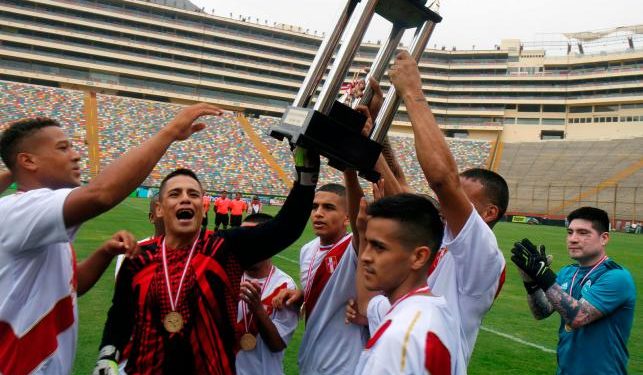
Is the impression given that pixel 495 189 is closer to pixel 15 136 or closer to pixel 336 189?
pixel 336 189

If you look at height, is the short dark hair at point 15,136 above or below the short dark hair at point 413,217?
below

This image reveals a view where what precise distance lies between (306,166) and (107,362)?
4.29 feet

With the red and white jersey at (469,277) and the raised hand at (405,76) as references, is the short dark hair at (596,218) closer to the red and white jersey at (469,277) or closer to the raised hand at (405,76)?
the red and white jersey at (469,277)

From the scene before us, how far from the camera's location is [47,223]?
7.25ft

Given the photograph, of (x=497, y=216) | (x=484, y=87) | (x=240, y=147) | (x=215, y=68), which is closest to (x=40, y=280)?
(x=497, y=216)

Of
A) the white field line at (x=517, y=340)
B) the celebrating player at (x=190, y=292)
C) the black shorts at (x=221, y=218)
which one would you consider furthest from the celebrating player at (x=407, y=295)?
the black shorts at (x=221, y=218)

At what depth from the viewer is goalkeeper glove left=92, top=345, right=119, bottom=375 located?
8.39 ft

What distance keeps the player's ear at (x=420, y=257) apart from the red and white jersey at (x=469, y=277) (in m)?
0.24

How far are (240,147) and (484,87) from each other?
41.7m

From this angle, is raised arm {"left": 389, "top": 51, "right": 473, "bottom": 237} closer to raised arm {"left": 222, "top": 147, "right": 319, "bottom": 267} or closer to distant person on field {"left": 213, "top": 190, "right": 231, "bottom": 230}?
raised arm {"left": 222, "top": 147, "right": 319, "bottom": 267}

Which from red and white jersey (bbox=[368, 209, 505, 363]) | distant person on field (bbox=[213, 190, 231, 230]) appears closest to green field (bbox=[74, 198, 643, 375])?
red and white jersey (bbox=[368, 209, 505, 363])

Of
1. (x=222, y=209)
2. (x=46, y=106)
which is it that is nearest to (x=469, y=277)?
(x=222, y=209)

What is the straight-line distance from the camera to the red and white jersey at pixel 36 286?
2.24m

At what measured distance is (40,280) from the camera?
248 cm
